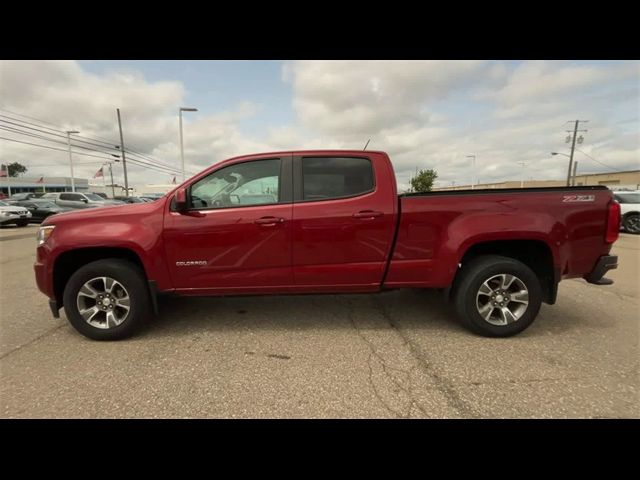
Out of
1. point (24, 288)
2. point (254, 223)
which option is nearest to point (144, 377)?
point (254, 223)

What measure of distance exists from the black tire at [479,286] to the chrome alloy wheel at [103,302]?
11.0ft

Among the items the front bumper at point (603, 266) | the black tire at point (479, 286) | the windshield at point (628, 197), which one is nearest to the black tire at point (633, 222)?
the windshield at point (628, 197)

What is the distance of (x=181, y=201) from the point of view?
314 cm

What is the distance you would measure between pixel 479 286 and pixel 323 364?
5.63 ft

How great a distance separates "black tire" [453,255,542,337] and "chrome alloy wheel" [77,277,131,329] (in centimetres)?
335

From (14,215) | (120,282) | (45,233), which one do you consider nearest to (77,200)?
(14,215)

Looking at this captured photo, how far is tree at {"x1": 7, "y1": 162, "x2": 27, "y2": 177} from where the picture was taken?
9794 cm

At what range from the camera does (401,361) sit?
2.85 meters

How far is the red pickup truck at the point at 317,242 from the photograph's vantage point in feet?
10.4

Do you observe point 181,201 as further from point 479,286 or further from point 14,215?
point 14,215

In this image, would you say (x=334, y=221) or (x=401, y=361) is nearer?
(x=401, y=361)

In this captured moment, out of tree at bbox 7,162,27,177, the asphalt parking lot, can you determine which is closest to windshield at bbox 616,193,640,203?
the asphalt parking lot
